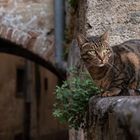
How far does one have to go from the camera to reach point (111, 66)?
8.34 feet

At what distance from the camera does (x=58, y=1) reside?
268 inches

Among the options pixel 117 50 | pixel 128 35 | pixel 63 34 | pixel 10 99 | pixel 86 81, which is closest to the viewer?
pixel 117 50

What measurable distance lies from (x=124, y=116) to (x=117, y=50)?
1.26m

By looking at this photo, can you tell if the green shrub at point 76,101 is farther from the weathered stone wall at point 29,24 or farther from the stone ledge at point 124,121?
the weathered stone wall at point 29,24

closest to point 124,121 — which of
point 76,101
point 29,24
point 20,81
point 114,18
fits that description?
point 76,101

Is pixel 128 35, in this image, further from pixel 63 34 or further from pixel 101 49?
pixel 63 34

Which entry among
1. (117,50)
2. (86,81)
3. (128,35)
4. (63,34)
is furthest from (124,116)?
(63,34)

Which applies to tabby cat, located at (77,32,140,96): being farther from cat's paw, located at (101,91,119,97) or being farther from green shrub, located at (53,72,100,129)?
green shrub, located at (53,72,100,129)

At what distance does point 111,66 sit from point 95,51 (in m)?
0.11

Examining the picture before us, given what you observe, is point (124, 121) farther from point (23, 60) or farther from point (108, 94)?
point (23, 60)

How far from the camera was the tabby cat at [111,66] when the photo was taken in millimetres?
2508

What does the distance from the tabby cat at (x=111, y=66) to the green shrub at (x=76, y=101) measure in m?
0.34

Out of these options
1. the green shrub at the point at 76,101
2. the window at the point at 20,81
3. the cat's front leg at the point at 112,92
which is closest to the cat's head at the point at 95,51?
the cat's front leg at the point at 112,92

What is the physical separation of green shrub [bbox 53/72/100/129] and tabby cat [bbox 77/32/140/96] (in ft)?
1.10
